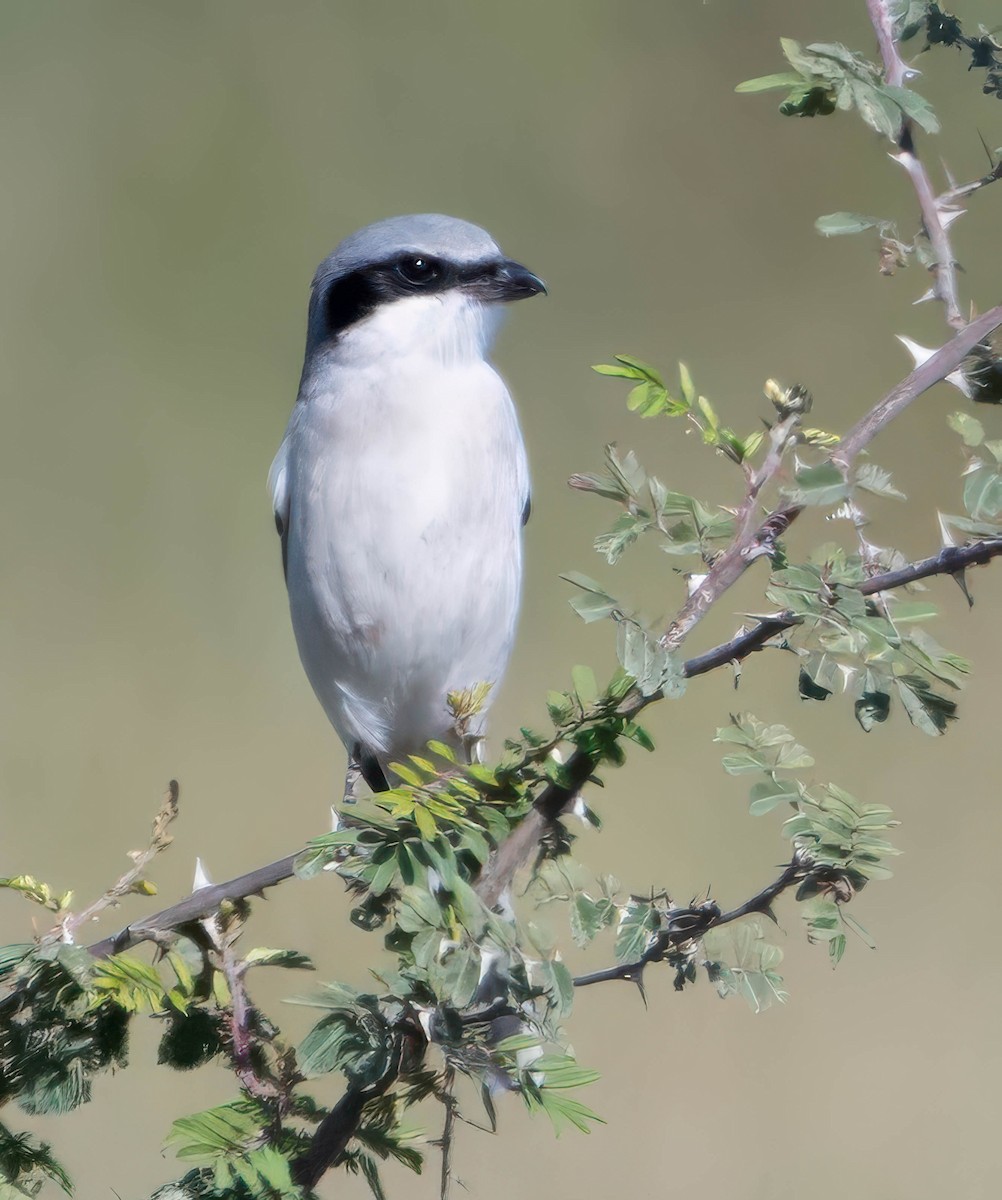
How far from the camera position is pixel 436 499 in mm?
1721

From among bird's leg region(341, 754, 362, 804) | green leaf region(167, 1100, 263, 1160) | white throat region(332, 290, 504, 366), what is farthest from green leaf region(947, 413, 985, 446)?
bird's leg region(341, 754, 362, 804)

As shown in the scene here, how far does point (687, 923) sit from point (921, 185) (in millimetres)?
508

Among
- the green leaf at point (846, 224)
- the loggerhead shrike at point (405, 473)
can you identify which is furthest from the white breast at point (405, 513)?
the green leaf at point (846, 224)

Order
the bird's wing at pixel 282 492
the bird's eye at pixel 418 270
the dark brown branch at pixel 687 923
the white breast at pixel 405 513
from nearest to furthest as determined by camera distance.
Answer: the dark brown branch at pixel 687 923, the white breast at pixel 405 513, the bird's eye at pixel 418 270, the bird's wing at pixel 282 492

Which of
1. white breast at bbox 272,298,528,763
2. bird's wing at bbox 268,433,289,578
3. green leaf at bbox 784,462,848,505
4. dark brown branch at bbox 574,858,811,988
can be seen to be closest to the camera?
green leaf at bbox 784,462,848,505

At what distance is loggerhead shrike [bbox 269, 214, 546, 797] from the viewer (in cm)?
174

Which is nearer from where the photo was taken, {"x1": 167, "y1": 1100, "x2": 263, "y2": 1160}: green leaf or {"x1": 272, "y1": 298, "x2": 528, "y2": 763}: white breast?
{"x1": 167, "y1": 1100, "x2": 263, "y2": 1160}: green leaf

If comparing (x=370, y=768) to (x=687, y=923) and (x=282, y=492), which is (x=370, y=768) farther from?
(x=687, y=923)

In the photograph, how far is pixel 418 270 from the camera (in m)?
1.84

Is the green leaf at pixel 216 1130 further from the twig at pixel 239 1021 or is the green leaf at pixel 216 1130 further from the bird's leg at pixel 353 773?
the bird's leg at pixel 353 773

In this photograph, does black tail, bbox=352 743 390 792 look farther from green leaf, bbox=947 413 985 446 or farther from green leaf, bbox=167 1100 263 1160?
green leaf, bbox=947 413 985 446

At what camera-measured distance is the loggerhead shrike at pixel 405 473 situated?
1.74 m

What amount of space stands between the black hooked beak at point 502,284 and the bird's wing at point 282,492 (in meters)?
0.36

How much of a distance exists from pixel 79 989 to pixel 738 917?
404mm
